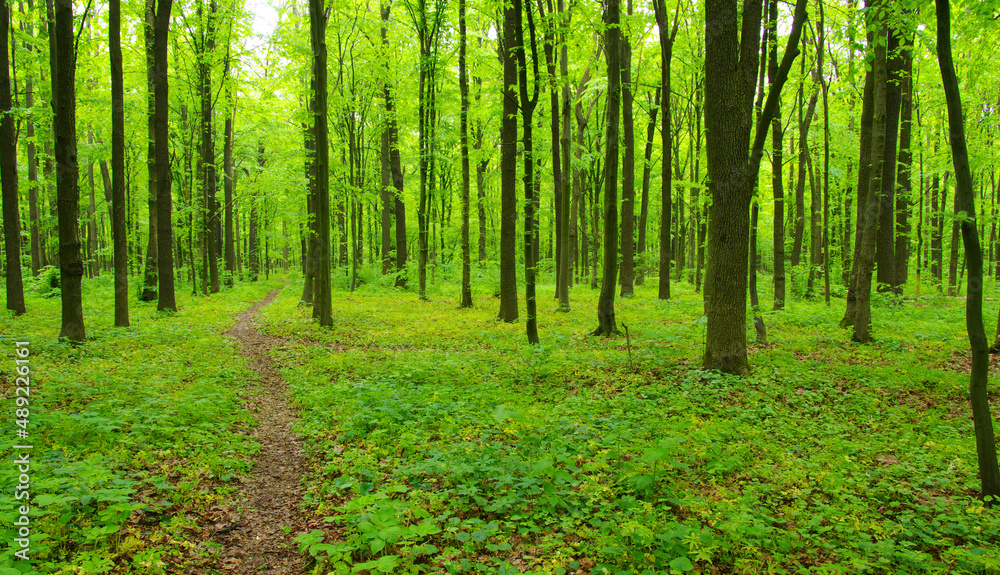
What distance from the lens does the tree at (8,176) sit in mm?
A: 11898

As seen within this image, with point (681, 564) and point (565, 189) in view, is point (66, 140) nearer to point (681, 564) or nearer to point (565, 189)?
point (565, 189)

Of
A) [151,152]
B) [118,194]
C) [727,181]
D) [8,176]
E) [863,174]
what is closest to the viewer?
[727,181]

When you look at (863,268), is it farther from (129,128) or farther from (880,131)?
(129,128)

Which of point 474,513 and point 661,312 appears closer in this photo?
point 474,513

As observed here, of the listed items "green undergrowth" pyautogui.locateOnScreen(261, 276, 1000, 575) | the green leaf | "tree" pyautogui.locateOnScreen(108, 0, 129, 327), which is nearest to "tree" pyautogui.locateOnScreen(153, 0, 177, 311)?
"tree" pyautogui.locateOnScreen(108, 0, 129, 327)

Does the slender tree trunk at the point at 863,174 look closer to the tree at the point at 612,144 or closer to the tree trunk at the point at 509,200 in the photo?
the tree at the point at 612,144

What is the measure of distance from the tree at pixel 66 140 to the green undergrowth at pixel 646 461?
4474 mm

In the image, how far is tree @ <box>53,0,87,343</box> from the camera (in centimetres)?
827

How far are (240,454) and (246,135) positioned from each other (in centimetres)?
Answer: 2970

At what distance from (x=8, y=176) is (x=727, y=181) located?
18097 millimetres

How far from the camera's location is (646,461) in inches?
184

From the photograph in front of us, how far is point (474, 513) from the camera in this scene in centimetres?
396

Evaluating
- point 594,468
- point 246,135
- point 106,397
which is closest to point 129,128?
point 246,135

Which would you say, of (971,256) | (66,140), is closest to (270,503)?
(971,256)
